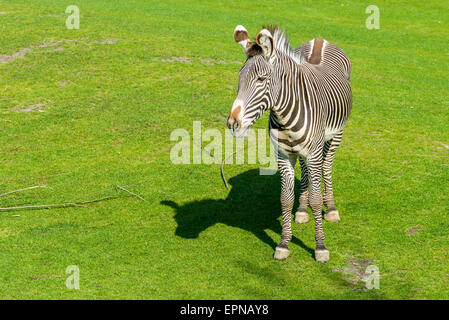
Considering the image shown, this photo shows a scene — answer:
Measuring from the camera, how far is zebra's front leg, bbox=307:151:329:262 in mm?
9242

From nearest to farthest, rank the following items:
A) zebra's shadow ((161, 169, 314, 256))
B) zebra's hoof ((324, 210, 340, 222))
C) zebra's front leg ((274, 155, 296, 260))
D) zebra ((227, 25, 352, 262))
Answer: zebra ((227, 25, 352, 262)) < zebra's front leg ((274, 155, 296, 260)) < zebra's shadow ((161, 169, 314, 256)) < zebra's hoof ((324, 210, 340, 222))

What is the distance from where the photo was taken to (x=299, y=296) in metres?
8.40

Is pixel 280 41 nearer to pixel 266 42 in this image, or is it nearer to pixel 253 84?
pixel 266 42

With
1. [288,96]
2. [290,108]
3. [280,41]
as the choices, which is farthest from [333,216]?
[280,41]

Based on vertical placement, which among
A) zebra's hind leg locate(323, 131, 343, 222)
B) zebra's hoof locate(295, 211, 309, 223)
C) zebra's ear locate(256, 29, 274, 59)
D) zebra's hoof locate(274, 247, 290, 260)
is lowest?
zebra's hoof locate(274, 247, 290, 260)

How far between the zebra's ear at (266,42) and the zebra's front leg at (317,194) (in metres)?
1.97

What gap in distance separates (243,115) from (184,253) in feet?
10.2

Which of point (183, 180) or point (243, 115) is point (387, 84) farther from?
point (243, 115)

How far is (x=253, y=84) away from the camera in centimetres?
797

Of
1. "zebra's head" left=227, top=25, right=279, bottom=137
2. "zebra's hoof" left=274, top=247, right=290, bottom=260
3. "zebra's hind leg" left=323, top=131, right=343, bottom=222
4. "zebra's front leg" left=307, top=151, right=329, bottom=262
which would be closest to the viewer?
"zebra's head" left=227, top=25, right=279, bottom=137

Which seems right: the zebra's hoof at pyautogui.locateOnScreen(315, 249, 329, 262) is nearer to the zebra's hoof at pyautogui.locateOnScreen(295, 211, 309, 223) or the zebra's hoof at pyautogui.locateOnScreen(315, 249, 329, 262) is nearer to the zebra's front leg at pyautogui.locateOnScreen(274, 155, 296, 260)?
the zebra's front leg at pyautogui.locateOnScreen(274, 155, 296, 260)

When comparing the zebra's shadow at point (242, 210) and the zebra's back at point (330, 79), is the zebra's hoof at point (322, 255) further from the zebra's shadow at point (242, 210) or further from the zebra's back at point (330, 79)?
the zebra's back at point (330, 79)

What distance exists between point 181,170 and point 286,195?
186 inches

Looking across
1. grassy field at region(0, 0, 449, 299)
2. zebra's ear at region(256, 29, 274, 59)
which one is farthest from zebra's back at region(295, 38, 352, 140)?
grassy field at region(0, 0, 449, 299)
